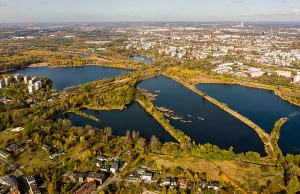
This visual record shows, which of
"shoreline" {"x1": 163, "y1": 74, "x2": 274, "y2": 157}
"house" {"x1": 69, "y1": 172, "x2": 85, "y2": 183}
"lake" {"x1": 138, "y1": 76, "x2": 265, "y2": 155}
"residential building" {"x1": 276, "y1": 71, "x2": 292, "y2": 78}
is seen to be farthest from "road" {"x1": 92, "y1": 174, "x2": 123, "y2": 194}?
"residential building" {"x1": 276, "y1": 71, "x2": 292, "y2": 78}

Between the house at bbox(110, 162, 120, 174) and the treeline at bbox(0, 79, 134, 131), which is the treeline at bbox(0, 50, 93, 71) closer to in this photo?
the treeline at bbox(0, 79, 134, 131)

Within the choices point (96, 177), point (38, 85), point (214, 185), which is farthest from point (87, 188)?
point (38, 85)

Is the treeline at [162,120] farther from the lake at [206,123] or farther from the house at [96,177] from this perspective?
the house at [96,177]

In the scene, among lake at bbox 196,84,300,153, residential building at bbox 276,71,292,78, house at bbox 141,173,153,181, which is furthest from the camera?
residential building at bbox 276,71,292,78

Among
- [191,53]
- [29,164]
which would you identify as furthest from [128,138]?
[191,53]

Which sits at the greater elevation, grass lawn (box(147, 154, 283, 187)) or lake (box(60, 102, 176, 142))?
lake (box(60, 102, 176, 142))

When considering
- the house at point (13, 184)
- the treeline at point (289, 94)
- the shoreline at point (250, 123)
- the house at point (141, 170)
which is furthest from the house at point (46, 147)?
the treeline at point (289, 94)
